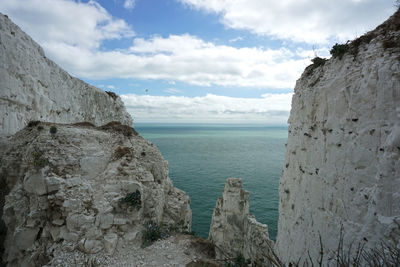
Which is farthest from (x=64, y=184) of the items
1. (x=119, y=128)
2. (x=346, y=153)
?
(x=346, y=153)

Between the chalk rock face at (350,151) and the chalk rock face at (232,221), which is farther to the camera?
the chalk rock face at (232,221)

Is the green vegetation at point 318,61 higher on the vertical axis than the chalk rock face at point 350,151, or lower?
higher

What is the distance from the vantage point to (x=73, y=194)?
37.2ft

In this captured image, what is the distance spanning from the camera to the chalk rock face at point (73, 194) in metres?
10.4

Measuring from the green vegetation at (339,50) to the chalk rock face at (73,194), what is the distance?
12.7m

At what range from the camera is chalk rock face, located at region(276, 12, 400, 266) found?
18.2 ft

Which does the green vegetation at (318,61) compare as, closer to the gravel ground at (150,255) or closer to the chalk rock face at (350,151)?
the chalk rock face at (350,151)

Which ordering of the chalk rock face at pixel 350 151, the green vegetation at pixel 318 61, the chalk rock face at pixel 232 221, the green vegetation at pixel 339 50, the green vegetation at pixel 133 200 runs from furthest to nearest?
the chalk rock face at pixel 232 221 → the green vegetation at pixel 133 200 → the green vegetation at pixel 318 61 → the green vegetation at pixel 339 50 → the chalk rock face at pixel 350 151

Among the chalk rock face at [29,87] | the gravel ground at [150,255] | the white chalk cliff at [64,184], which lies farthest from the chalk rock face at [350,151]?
the chalk rock face at [29,87]

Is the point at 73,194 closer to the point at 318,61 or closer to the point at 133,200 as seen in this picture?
the point at 133,200

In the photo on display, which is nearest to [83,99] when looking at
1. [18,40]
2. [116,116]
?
[116,116]

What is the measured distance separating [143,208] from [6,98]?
15.5m

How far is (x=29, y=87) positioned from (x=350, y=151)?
84.7 feet

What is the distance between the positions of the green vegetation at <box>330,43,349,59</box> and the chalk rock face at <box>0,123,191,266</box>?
41.6 feet
